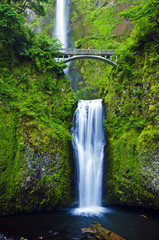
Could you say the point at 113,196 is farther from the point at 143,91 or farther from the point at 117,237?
the point at 143,91

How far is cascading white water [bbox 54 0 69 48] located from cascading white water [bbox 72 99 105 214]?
1940 cm

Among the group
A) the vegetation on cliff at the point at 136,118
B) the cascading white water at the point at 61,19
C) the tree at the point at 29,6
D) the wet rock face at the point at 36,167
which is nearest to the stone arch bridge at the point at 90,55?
the vegetation on cliff at the point at 136,118

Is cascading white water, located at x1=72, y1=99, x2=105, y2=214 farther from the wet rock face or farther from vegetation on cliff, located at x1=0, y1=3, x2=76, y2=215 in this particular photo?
the wet rock face

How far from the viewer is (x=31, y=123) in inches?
378

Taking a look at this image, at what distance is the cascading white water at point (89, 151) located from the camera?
10539mm

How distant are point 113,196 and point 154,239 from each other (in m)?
3.85

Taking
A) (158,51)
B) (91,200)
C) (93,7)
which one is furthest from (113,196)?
(93,7)

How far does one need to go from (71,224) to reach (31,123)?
5.40 meters

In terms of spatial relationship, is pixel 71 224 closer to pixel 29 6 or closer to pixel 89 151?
pixel 89 151

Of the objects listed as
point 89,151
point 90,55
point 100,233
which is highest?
point 90,55

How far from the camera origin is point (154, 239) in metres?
6.56

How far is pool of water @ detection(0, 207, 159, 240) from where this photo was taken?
6.72 meters

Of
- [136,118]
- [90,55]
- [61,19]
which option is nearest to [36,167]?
[136,118]

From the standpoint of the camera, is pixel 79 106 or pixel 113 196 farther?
pixel 79 106
